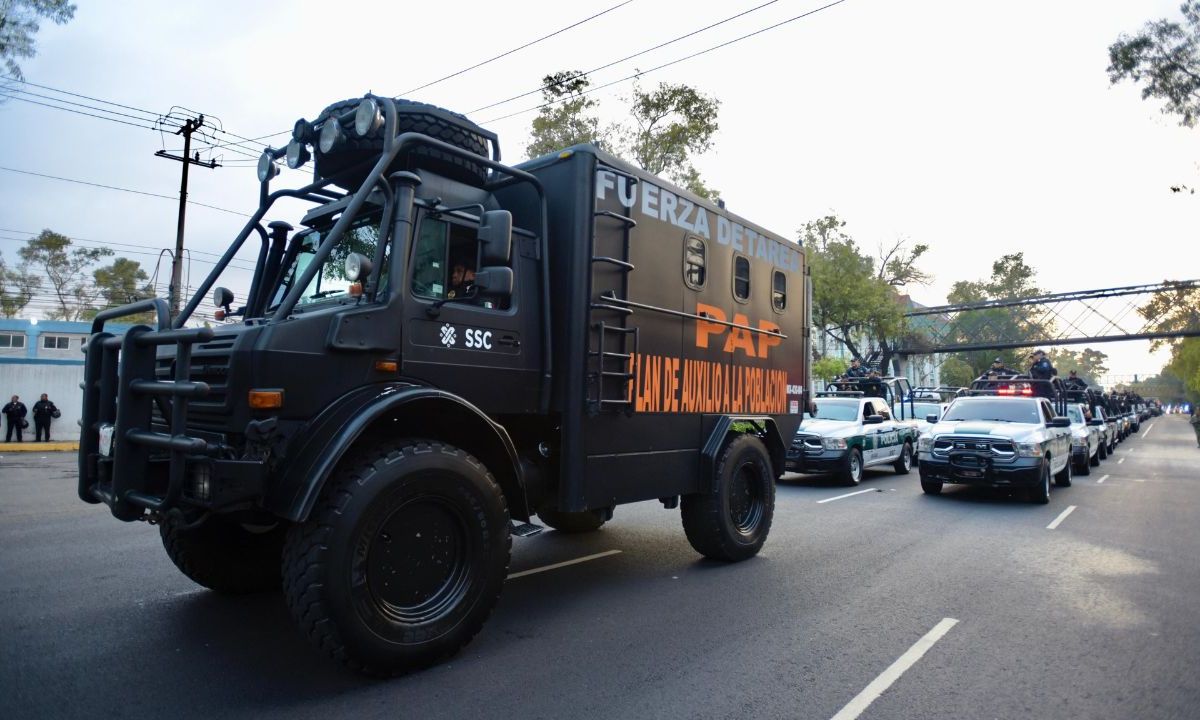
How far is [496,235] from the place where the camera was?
14.4 ft

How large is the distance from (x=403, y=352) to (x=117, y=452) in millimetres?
1548

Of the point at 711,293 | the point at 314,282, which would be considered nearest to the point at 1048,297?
the point at 711,293

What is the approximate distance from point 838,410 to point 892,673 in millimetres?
11751

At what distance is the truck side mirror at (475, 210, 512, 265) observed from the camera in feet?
14.3

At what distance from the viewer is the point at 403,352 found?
4301mm

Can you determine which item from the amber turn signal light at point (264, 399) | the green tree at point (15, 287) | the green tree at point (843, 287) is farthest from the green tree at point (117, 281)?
the amber turn signal light at point (264, 399)

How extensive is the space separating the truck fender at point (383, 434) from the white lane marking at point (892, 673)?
88.9 inches

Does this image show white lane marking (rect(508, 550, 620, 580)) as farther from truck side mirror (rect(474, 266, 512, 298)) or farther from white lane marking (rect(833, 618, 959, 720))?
white lane marking (rect(833, 618, 959, 720))

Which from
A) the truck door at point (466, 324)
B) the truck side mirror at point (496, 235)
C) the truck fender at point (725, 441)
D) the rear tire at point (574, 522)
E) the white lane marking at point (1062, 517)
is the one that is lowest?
the white lane marking at point (1062, 517)

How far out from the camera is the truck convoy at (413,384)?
3809 mm

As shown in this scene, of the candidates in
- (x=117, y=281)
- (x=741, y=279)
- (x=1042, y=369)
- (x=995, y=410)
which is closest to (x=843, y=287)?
(x=1042, y=369)

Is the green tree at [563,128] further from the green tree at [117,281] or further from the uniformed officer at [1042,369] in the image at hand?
the green tree at [117,281]

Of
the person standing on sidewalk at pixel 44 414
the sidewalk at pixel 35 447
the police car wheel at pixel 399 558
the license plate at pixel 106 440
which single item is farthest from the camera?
the person standing on sidewalk at pixel 44 414

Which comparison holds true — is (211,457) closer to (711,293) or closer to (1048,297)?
(711,293)
